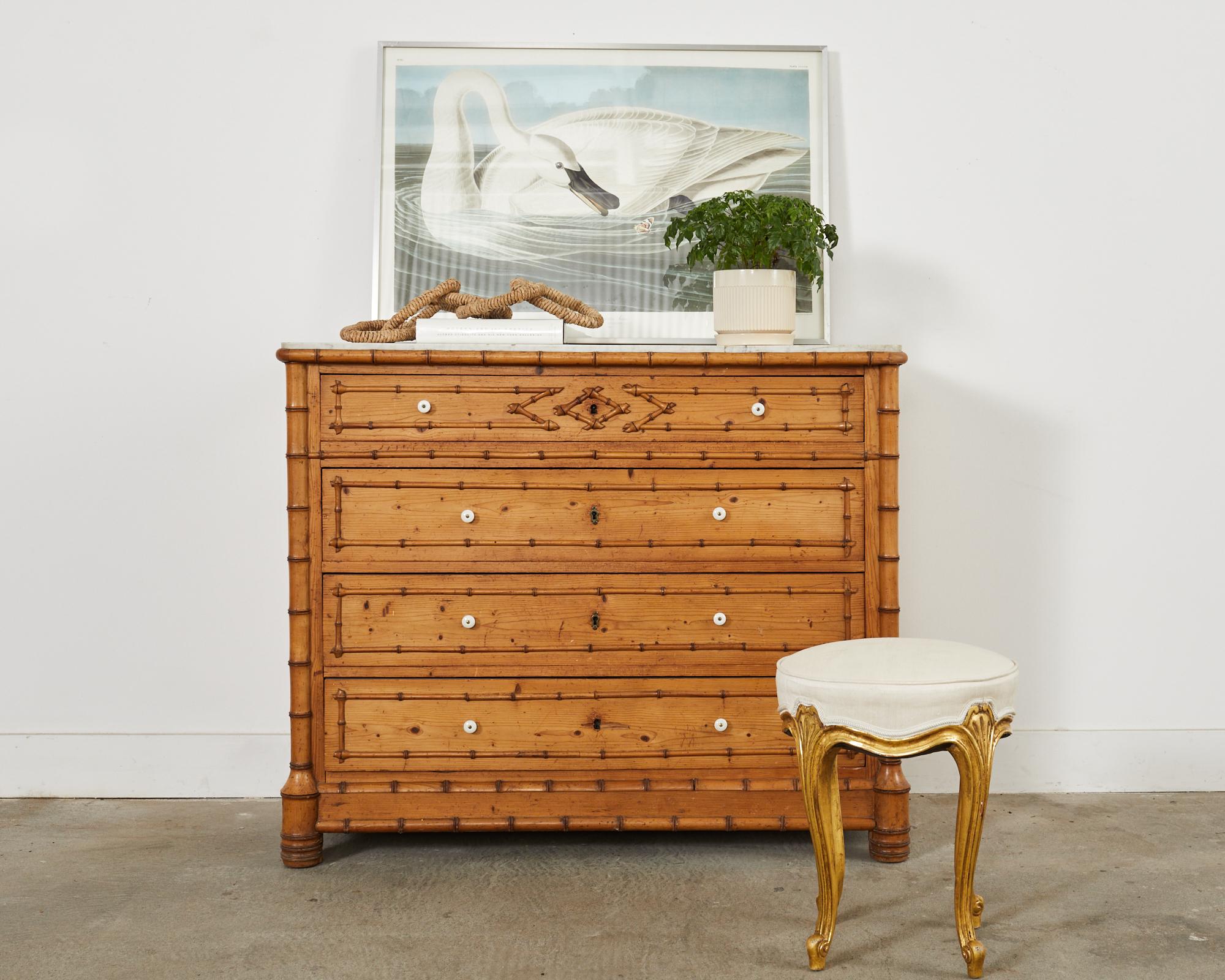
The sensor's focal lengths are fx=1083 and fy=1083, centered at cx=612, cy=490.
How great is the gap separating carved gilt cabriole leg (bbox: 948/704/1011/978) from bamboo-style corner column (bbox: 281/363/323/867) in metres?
1.48

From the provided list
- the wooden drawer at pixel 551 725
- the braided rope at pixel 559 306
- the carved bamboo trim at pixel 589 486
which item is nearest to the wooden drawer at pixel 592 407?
the carved bamboo trim at pixel 589 486

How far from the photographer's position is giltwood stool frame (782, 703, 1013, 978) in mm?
2021

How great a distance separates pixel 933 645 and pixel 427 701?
119 centimetres

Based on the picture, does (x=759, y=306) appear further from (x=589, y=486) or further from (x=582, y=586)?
(x=582, y=586)

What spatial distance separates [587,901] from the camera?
2.46 m

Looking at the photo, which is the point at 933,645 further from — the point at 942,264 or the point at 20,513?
the point at 20,513

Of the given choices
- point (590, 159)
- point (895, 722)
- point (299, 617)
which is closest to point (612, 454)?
point (299, 617)

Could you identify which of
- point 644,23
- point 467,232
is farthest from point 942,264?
point 467,232

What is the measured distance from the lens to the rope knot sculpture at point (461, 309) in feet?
8.68

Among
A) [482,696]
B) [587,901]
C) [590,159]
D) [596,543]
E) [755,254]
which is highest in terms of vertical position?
[590,159]

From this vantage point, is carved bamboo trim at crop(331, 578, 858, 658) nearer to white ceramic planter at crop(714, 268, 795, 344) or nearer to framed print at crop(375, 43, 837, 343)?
white ceramic planter at crop(714, 268, 795, 344)

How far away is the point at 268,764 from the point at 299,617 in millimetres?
883

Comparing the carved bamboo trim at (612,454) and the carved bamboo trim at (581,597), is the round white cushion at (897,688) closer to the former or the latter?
the carved bamboo trim at (581,597)

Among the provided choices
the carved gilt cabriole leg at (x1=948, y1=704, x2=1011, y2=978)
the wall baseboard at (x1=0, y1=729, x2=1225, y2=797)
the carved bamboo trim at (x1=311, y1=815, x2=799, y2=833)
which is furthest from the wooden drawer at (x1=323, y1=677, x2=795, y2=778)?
the wall baseboard at (x1=0, y1=729, x2=1225, y2=797)
